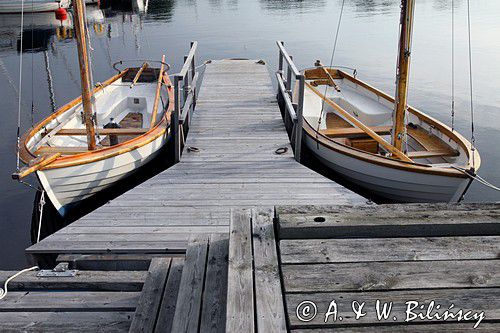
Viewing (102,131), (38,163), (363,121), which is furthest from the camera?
(363,121)

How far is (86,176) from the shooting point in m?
7.04

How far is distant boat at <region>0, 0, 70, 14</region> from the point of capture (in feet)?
108

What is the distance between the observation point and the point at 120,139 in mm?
9109

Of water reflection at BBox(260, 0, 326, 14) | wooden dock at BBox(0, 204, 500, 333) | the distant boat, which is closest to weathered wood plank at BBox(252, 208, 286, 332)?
wooden dock at BBox(0, 204, 500, 333)

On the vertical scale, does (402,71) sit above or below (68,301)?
above

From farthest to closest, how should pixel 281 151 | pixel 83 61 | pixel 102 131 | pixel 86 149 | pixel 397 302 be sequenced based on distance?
1. pixel 102 131
2. pixel 281 151
3. pixel 86 149
4. pixel 83 61
5. pixel 397 302

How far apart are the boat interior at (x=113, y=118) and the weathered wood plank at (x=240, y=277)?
530 cm

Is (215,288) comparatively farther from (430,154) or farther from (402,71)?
(402,71)

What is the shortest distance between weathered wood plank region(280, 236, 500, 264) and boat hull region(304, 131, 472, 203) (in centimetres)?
420

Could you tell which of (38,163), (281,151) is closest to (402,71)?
(281,151)

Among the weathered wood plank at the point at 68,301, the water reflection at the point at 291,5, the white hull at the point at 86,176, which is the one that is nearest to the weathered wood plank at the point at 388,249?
the weathered wood plank at the point at 68,301

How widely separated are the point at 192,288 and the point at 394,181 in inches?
193

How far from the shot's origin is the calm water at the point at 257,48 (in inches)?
462

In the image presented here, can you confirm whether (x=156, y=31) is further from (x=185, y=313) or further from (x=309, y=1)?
(x=185, y=313)
